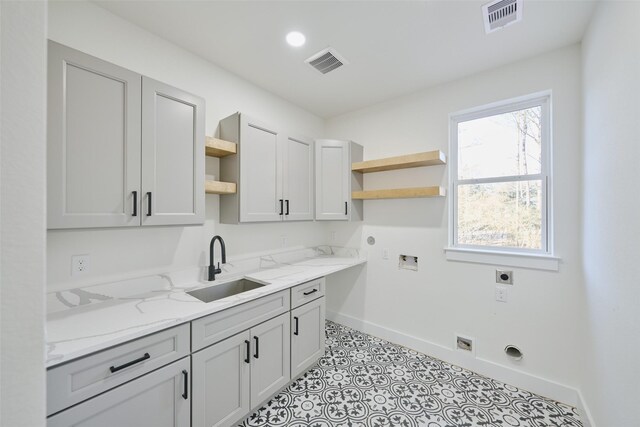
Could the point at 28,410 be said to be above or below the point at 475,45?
below

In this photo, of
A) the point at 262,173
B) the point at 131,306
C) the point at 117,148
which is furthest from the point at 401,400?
the point at 117,148

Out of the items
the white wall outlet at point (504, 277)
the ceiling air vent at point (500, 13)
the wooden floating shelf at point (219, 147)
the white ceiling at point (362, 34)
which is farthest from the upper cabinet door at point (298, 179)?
the white wall outlet at point (504, 277)

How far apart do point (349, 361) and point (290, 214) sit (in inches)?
59.4

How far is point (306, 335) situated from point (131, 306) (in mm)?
1298

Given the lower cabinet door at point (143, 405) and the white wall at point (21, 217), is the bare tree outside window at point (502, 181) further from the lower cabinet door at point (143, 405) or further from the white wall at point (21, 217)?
the white wall at point (21, 217)

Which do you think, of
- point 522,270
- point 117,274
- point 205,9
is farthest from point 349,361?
point 205,9

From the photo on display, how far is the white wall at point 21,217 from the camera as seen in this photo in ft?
1.59

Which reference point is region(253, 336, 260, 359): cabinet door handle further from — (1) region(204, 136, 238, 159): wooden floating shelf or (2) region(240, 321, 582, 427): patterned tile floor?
(1) region(204, 136, 238, 159): wooden floating shelf

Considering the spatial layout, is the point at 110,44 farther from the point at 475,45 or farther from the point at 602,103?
Result: the point at 602,103

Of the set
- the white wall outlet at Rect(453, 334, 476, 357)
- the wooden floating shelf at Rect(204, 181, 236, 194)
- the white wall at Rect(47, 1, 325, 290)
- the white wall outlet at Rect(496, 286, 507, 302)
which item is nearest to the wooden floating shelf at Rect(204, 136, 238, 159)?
the white wall at Rect(47, 1, 325, 290)

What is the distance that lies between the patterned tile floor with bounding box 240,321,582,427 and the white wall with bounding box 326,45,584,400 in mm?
208

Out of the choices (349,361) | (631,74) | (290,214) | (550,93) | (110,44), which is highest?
(110,44)

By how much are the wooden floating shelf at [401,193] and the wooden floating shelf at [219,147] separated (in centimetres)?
137

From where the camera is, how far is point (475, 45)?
193 cm
